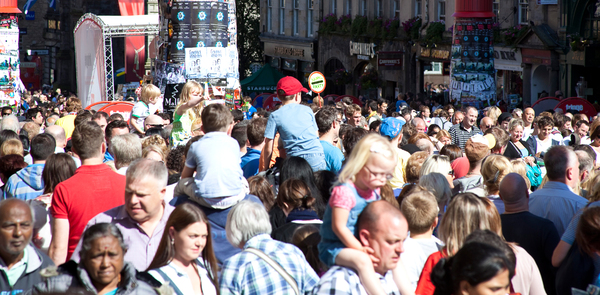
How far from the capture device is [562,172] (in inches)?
219

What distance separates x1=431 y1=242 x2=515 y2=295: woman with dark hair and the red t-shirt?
255 centimetres

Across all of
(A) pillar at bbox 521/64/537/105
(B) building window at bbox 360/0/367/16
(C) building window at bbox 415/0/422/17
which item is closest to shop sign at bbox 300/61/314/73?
(B) building window at bbox 360/0/367/16

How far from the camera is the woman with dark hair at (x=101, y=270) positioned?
10.7 ft

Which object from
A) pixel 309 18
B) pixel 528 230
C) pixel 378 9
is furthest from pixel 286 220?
pixel 309 18

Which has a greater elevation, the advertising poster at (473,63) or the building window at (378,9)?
the building window at (378,9)

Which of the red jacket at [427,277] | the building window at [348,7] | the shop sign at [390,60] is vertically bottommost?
the red jacket at [427,277]

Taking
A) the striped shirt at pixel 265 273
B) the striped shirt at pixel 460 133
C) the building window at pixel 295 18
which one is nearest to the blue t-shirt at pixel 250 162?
the striped shirt at pixel 265 273

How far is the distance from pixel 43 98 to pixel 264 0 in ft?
59.1

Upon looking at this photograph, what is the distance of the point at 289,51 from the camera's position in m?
39.4

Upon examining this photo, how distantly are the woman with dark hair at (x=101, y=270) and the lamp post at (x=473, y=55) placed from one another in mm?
14210

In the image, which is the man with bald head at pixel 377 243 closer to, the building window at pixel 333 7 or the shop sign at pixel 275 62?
the building window at pixel 333 7

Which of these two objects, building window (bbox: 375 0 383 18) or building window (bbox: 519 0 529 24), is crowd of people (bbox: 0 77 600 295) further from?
building window (bbox: 375 0 383 18)

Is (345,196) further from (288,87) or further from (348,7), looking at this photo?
(348,7)

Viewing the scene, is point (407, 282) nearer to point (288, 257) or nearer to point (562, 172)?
point (288, 257)
